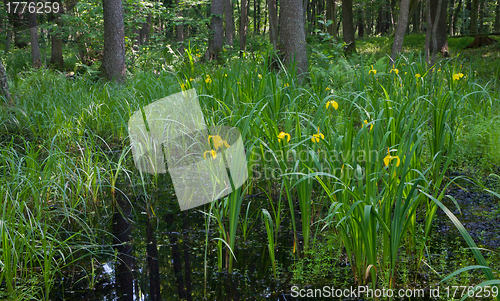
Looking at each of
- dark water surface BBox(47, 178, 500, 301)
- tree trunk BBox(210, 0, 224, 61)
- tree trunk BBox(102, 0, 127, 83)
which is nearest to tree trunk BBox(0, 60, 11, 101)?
tree trunk BBox(102, 0, 127, 83)

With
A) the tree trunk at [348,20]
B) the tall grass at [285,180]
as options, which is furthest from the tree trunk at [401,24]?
the tree trunk at [348,20]

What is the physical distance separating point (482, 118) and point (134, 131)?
3.73 m

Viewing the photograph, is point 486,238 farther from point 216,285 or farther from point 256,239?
point 216,285

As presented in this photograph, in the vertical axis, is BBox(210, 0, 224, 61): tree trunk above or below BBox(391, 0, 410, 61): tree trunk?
above

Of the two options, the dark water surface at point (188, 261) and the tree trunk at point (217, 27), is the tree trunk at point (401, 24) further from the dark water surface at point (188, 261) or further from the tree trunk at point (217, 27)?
the tree trunk at point (217, 27)

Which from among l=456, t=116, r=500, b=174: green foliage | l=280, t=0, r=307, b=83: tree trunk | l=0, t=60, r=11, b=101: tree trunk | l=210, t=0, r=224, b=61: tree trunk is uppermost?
l=210, t=0, r=224, b=61: tree trunk

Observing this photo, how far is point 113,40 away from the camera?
7.40m

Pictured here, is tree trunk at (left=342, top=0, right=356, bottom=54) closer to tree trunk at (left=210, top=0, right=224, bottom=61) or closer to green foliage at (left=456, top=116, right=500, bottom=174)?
tree trunk at (left=210, top=0, right=224, bottom=61)

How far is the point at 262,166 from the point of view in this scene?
2910mm

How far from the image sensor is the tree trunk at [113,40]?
730cm

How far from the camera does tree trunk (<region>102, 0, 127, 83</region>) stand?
287 inches

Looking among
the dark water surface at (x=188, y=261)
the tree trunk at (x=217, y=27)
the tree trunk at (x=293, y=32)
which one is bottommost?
the dark water surface at (x=188, y=261)

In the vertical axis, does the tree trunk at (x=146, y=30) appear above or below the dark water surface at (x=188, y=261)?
above

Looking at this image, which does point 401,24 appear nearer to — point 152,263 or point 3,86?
point 152,263
